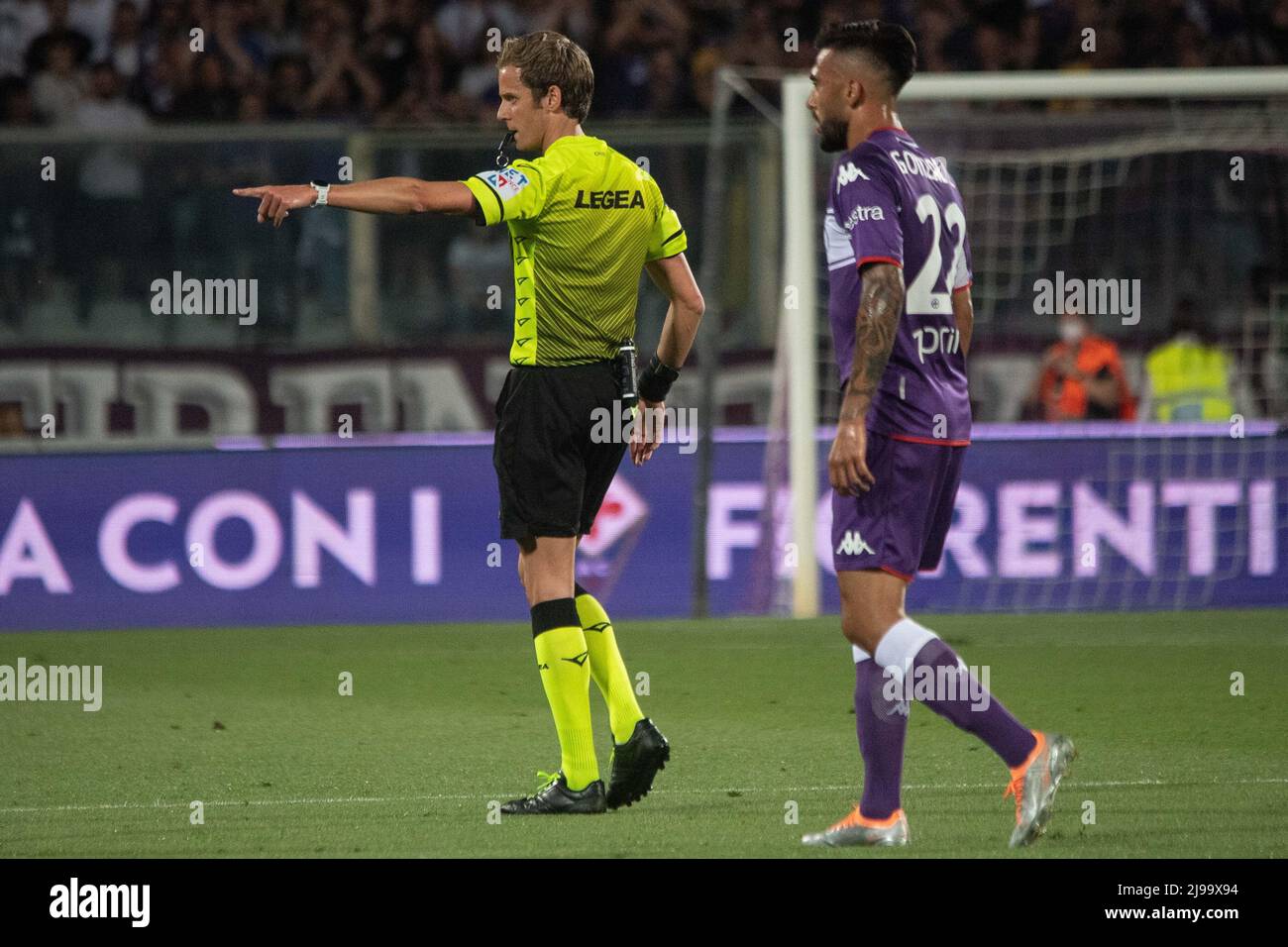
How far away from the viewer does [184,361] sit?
12133 millimetres

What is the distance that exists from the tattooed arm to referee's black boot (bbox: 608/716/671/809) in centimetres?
112

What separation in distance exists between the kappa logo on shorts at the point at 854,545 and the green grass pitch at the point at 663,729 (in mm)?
694

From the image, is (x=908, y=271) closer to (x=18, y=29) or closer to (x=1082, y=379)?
(x=1082, y=379)

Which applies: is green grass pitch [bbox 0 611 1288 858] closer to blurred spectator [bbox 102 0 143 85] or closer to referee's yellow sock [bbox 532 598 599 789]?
referee's yellow sock [bbox 532 598 599 789]

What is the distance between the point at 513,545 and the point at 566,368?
17.0ft

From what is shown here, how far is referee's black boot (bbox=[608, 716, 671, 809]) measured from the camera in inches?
217

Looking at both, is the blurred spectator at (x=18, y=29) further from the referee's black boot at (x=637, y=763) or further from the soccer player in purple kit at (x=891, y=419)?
the soccer player in purple kit at (x=891, y=419)

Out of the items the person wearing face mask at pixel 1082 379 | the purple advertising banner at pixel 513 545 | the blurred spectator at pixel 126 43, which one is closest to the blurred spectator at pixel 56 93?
the blurred spectator at pixel 126 43

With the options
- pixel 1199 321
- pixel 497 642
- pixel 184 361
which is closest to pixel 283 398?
pixel 184 361

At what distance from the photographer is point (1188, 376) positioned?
12.0m

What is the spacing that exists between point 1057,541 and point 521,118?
6193 mm

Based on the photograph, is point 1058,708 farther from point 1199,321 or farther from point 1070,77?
point 1199,321

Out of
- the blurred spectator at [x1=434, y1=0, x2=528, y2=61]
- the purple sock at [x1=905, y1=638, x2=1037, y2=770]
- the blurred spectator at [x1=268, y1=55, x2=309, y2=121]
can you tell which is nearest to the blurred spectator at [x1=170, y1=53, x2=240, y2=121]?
the blurred spectator at [x1=268, y1=55, x2=309, y2=121]

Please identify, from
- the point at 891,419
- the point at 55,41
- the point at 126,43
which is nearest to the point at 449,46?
the point at 126,43
